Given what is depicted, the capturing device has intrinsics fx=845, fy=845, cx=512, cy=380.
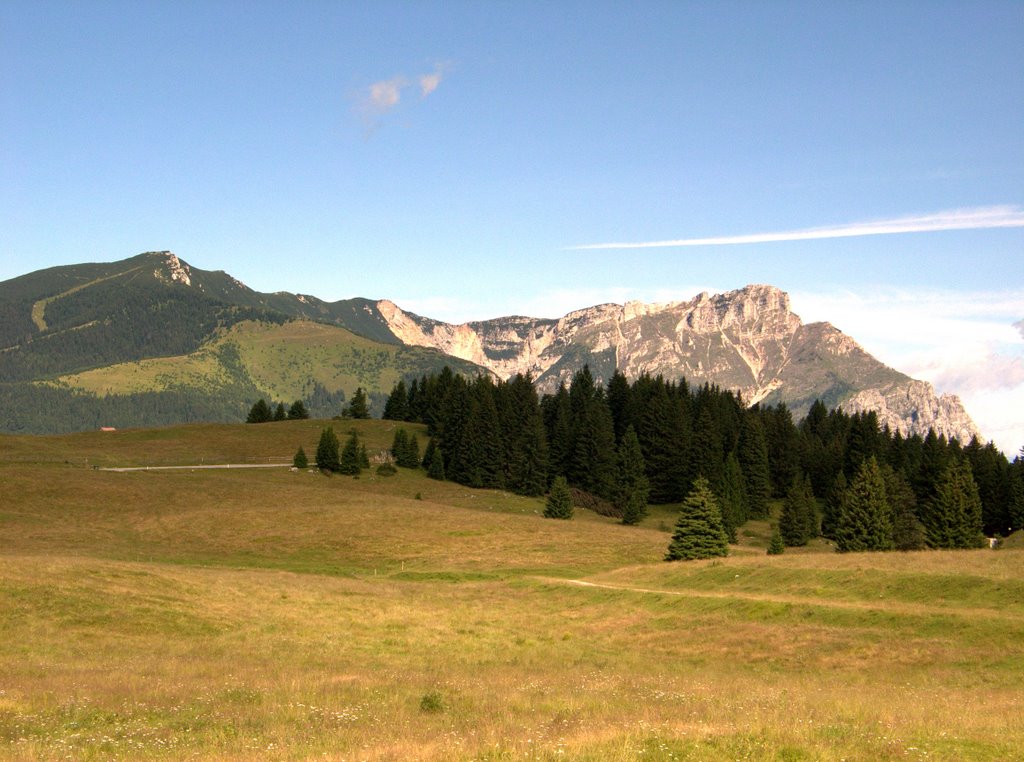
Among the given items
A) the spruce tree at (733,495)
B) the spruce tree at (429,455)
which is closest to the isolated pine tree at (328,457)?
the spruce tree at (429,455)

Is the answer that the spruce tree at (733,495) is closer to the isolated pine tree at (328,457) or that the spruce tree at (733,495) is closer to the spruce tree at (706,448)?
the spruce tree at (706,448)

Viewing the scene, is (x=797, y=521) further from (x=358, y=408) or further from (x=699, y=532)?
(x=358, y=408)

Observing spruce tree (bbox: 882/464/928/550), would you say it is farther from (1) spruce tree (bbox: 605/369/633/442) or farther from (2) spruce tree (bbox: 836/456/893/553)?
(1) spruce tree (bbox: 605/369/633/442)

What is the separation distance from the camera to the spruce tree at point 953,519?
67438 mm

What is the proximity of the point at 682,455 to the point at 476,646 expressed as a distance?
8327 centimetres

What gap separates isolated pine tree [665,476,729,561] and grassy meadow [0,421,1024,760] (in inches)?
210

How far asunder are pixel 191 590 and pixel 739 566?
28.1 m

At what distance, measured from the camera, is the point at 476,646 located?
32312 millimetres

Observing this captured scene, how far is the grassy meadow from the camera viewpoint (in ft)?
49.1

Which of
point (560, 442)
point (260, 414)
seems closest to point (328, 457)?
point (560, 442)

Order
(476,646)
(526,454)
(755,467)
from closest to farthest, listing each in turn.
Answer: (476,646) → (755,467) → (526,454)

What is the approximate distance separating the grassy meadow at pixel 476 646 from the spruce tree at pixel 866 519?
346 inches

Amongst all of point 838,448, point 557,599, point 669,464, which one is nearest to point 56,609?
point 557,599

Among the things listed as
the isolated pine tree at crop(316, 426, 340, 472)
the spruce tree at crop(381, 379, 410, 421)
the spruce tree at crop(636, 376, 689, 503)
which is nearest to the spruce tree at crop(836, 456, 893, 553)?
the spruce tree at crop(636, 376, 689, 503)
